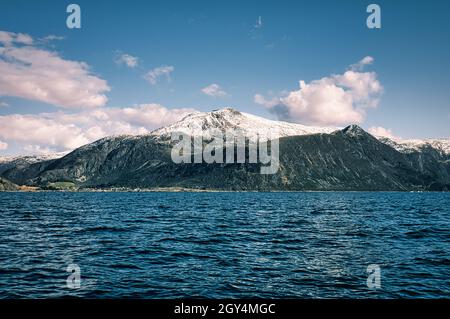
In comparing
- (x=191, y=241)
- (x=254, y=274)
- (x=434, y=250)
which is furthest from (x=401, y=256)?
(x=191, y=241)

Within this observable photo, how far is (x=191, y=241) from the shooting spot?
4462 cm

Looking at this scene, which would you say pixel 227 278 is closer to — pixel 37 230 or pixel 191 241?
pixel 191 241

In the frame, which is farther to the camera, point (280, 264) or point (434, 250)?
point (434, 250)

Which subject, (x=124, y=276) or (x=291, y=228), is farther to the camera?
(x=291, y=228)

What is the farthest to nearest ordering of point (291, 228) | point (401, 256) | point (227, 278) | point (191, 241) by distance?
point (291, 228), point (191, 241), point (401, 256), point (227, 278)
